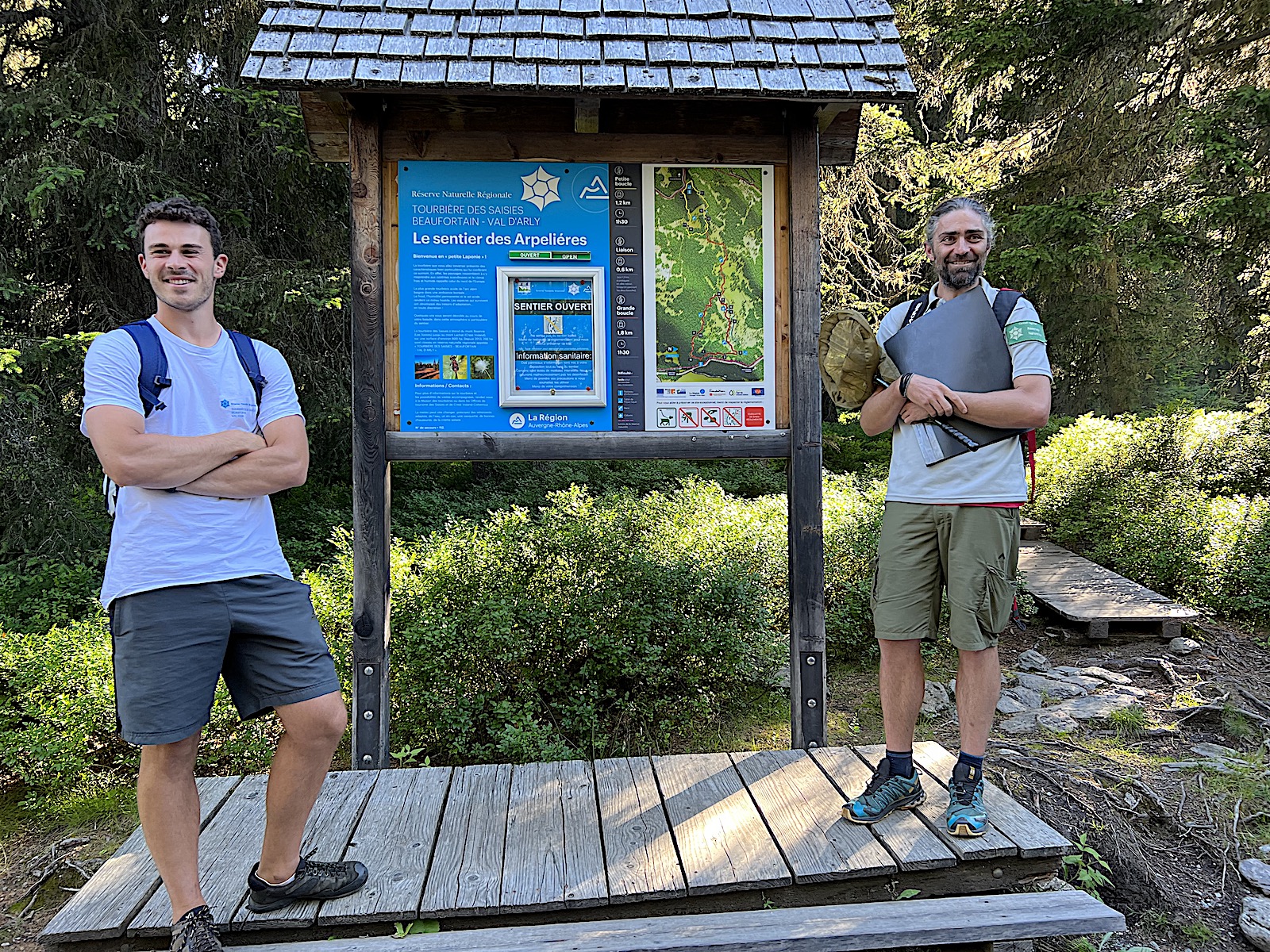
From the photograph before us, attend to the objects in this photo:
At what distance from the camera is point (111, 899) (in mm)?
2830

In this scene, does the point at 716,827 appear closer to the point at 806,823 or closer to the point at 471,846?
the point at 806,823

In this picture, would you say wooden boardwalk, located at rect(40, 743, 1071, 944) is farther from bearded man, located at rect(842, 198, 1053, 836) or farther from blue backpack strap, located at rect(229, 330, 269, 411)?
blue backpack strap, located at rect(229, 330, 269, 411)

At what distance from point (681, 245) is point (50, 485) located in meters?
5.34

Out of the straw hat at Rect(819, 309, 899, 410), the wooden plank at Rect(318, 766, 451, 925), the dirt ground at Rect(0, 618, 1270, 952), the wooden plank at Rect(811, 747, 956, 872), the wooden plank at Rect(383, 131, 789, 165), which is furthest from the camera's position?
the wooden plank at Rect(383, 131, 789, 165)

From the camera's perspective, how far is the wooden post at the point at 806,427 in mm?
4008

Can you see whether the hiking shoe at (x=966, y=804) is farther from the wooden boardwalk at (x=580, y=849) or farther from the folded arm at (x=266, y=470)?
the folded arm at (x=266, y=470)

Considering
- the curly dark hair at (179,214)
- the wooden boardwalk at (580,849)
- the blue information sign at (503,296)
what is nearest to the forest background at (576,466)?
the wooden boardwalk at (580,849)

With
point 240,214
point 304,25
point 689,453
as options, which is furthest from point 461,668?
point 240,214

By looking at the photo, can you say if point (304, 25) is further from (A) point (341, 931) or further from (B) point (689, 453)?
(A) point (341, 931)

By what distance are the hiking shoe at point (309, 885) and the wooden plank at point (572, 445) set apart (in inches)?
64.2

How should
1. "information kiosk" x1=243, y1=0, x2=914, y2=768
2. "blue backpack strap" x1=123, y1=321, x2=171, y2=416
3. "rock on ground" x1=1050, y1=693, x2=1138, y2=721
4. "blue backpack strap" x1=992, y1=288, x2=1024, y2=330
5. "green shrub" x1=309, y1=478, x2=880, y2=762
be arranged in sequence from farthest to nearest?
"rock on ground" x1=1050, y1=693, x2=1138, y2=721 → "green shrub" x1=309, y1=478, x2=880, y2=762 → "information kiosk" x1=243, y1=0, x2=914, y2=768 → "blue backpack strap" x1=992, y1=288, x2=1024, y2=330 → "blue backpack strap" x1=123, y1=321, x2=171, y2=416

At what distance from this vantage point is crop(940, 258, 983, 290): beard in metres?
3.30

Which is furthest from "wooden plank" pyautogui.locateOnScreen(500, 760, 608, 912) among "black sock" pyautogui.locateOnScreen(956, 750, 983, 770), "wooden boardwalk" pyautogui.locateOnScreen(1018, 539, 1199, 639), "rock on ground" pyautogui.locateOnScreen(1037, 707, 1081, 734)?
"wooden boardwalk" pyautogui.locateOnScreen(1018, 539, 1199, 639)

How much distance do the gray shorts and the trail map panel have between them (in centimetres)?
182
